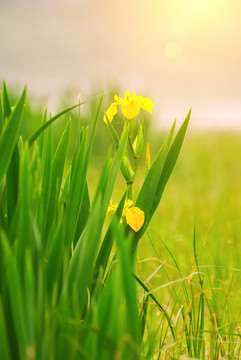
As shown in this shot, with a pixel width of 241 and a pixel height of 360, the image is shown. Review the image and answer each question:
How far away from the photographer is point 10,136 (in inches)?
41.3

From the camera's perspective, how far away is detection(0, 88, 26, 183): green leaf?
1.05 meters

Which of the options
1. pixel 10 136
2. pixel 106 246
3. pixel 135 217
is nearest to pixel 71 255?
pixel 106 246

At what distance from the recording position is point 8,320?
0.94m

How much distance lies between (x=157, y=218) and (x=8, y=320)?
2.61m

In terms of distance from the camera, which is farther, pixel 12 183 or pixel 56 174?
pixel 56 174

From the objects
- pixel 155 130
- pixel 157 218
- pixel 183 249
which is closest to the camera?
pixel 183 249

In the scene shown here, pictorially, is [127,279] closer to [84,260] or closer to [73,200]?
[84,260]

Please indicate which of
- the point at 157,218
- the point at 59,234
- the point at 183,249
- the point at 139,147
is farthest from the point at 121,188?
the point at 59,234

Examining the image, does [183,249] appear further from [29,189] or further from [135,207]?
[29,189]

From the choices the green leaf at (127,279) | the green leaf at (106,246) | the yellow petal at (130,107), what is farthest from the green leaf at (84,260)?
the yellow petal at (130,107)

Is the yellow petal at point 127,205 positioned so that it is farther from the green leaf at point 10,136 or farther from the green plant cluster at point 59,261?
the green leaf at point 10,136

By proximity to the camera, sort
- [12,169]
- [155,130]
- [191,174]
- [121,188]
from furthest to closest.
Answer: [155,130]
[191,174]
[121,188]
[12,169]

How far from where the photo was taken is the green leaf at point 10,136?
1048mm

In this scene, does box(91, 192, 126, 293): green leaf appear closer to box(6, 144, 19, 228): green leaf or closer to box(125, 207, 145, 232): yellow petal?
box(125, 207, 145, 232): yellow petal
